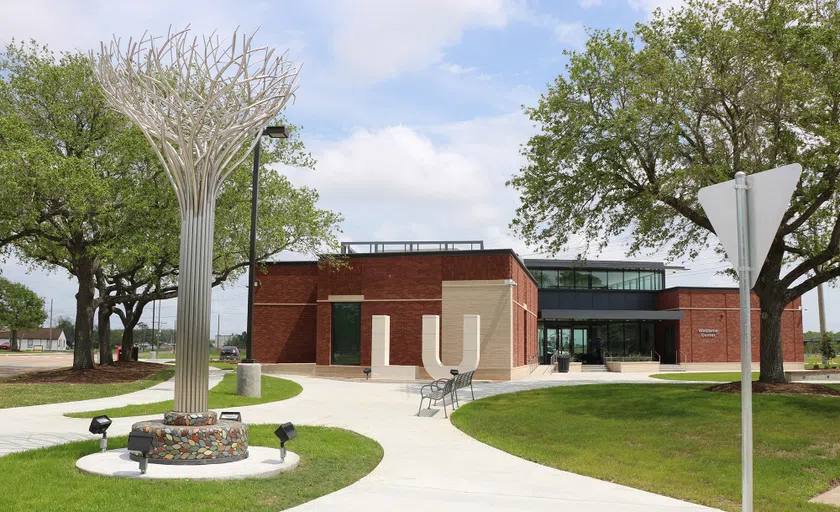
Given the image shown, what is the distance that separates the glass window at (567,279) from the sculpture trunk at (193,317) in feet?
135

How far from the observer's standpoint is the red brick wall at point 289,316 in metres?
34.2

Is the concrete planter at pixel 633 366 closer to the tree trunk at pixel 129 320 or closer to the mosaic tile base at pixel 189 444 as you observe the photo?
the tree trunk at pixel 129 320

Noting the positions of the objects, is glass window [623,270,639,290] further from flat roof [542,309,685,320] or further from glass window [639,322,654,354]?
flat roof [542,309,685,320]

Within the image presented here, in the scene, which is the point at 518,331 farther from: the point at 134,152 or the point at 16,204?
the point at 16,204

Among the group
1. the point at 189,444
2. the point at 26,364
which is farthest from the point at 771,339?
the point at 26,364

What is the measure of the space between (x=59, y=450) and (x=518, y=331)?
24750 mm

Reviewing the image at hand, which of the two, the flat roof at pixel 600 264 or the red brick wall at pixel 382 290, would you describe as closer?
the red brick wall at pixel 382 290

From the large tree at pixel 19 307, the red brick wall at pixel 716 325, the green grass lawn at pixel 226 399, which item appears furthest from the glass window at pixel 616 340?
the large tree at pixel 19 307

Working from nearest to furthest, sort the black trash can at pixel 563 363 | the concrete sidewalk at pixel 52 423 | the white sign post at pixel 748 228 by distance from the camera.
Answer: the white sign post at pixel 748 228
the concrete sidewalk at pixel 52 423
the black trash can at pixel 563 363

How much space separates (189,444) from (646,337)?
143 feet

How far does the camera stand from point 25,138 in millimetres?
22703

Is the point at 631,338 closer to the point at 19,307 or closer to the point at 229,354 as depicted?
the point at 229,354

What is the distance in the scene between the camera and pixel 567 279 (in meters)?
49.4

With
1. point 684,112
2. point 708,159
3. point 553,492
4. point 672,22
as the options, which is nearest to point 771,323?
point 708,159
